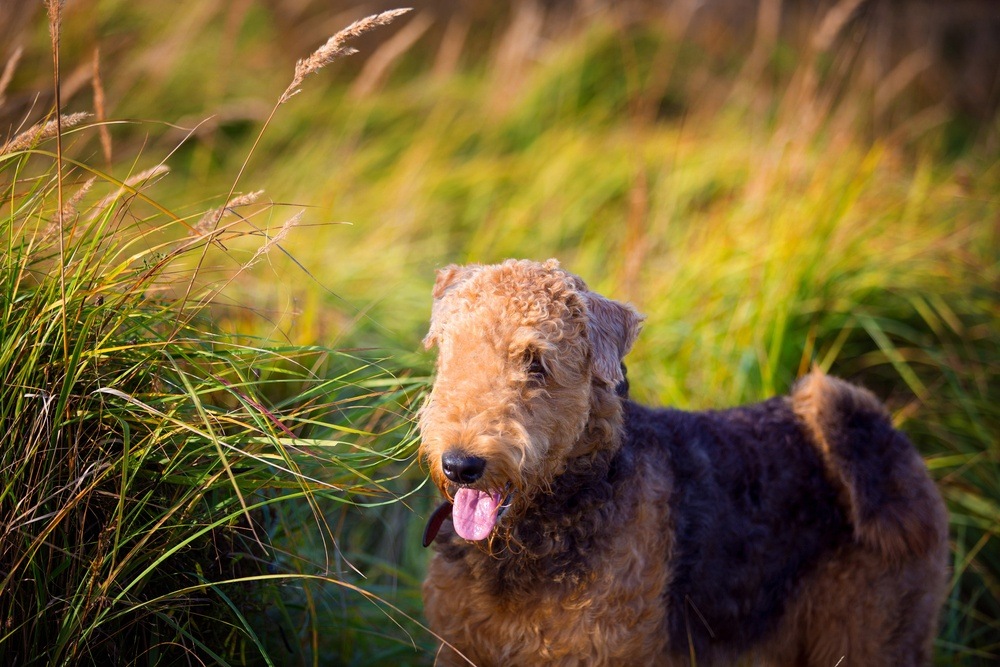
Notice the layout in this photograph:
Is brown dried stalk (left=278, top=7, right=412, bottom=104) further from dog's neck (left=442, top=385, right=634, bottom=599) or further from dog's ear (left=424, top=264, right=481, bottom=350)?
dog's neck (left=442, top=385, right=634, bottom=599)

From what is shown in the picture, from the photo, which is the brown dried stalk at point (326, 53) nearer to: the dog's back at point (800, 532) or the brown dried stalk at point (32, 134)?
the brown dried stalk at point (32, 134)

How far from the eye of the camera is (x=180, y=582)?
2547 millimetres

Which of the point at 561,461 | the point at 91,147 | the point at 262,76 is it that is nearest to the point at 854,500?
the point at 561,461

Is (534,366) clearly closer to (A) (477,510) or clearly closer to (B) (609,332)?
(B) (609,332)

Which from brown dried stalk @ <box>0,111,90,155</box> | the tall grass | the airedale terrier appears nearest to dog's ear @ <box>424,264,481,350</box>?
the airedale terrier

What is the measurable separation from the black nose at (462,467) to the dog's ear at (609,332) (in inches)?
21.0

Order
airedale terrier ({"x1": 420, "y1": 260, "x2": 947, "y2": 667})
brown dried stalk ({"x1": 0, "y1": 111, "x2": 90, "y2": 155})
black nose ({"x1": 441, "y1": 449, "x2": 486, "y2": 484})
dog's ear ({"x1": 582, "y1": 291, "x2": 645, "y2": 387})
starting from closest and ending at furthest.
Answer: black nose ({"x1": 441, "y1": 449, "x2": 486, "y2": 484}) → brown dried stalk ({"x1": 0, "y1": 111, "x2": 90, "y2": 155}) → airedale terrier ({"x1": 420, "y1": 260, "x2": 947, "y2": 667}) → dog's ear ({"x1": 582, "y1": 291, "x2": 645, "y2": 387})

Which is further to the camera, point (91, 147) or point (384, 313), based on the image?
point (91, 147)

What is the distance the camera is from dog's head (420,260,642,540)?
89.7 inches

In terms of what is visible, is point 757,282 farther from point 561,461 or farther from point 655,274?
point 561,461

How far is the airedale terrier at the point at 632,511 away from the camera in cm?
244

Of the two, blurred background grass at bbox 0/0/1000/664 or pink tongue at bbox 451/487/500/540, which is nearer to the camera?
pink tongue at bbox 451/487/500/540

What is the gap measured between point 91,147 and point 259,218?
142cm

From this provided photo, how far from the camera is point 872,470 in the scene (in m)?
3.11
